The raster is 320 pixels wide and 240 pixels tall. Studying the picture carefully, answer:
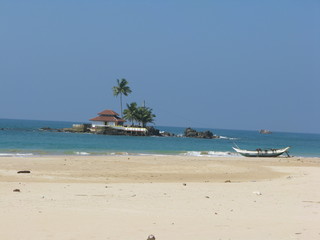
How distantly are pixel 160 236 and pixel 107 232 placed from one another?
91cm

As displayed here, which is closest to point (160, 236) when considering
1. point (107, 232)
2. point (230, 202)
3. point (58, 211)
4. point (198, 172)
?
point (107, 232)

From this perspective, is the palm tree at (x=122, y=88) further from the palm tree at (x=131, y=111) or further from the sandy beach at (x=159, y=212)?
the sandy beach at (x=159, y=212)

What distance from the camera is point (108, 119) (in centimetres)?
11569

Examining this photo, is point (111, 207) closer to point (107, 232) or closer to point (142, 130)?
point (107, 232)

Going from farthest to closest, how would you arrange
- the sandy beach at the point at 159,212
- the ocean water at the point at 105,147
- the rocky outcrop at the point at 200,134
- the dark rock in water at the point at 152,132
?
1. the rocky outcrop at the point at 200,134
2. the dark rock in water at the point at 152,132
3. the ocean water at the point at 105,147
4. the sandy beach at the point at 159,212

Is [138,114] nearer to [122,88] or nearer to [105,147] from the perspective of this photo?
[122,88]

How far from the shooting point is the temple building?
115250 millimetres

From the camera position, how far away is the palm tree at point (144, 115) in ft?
368

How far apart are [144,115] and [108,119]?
28.2 feet

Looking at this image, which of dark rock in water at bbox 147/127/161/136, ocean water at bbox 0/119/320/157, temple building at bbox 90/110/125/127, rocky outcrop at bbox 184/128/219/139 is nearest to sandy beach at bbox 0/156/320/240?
ocean water at bbox 0/119/320/157

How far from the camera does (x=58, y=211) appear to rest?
A: 1069cm

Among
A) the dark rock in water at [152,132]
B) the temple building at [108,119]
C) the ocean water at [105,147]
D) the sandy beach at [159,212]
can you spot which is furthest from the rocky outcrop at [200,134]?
the sandy beach at [159,212]

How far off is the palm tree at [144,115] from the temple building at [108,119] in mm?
4609

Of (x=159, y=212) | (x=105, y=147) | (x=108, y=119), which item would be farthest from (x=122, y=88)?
(x=159, y=212)
